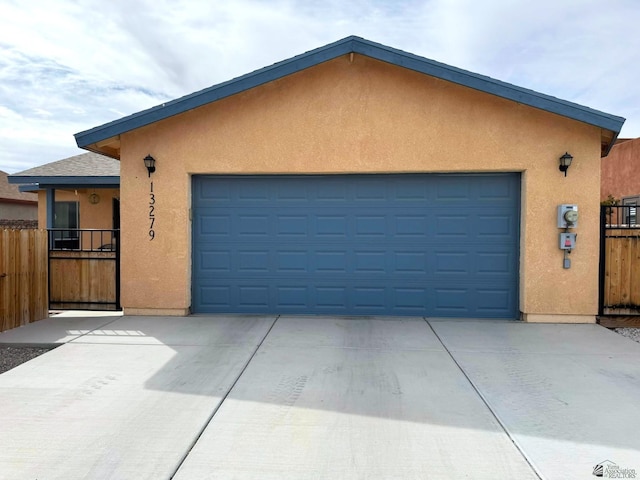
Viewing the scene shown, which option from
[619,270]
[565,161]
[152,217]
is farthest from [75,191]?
[619,270]

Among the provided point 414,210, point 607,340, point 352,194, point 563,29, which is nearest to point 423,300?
point 414,210

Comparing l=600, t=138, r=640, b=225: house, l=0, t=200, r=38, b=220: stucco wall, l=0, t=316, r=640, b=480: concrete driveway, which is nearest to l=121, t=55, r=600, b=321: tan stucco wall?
l=0, t=316, r=640, b=480: concrete driveway

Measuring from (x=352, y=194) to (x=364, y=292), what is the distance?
1.77m

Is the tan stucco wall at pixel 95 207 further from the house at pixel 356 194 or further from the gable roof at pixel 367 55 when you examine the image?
the gable roof at pixel 367 55

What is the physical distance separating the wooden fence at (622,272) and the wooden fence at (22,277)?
9.70 m

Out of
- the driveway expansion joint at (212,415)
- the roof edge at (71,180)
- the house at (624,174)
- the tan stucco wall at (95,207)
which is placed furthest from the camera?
the house at (624,174)

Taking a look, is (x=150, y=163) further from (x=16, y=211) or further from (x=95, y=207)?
(x=16, y=211)

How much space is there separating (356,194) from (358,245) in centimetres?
91

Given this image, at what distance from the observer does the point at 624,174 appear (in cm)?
1752

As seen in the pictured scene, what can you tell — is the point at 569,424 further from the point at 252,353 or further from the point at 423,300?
the point at 423,300

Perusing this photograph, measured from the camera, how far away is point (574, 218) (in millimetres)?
7141

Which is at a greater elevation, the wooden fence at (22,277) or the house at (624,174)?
the house at (624,174)

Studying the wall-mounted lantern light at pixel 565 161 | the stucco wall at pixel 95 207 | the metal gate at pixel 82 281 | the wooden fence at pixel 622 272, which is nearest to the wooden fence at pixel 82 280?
the metal gate at pixel 82 281

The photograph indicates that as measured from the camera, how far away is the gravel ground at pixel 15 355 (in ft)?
17.9
